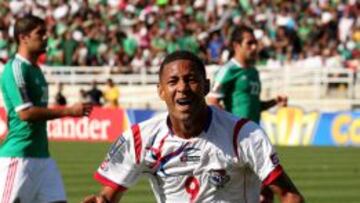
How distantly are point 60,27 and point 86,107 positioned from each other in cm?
2599

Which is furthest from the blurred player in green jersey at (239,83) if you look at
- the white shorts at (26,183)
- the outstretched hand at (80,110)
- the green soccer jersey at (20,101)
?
the outstretched hand at (80,110)

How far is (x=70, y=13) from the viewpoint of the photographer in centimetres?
3559

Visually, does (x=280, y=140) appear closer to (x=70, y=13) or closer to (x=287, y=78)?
(x=287, y=78)

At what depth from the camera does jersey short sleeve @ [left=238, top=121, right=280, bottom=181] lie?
19.2ft

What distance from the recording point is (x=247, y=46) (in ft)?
40.5

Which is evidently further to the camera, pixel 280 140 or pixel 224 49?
pixel 224 49

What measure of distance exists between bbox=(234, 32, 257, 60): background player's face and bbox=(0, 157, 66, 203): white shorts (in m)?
3.90

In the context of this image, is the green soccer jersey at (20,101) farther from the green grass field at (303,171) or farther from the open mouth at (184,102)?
the green grass field at (303,171)

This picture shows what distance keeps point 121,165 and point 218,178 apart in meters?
0.55

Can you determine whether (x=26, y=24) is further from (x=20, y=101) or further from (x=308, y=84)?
(x=308, y=84)

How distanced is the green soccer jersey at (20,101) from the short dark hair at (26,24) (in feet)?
0.69

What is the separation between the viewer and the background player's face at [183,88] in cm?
589

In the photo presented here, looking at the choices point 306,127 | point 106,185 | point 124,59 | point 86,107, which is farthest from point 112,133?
point 106,185

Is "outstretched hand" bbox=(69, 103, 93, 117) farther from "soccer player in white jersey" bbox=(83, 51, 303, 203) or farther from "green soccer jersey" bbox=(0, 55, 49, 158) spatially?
"soccer player in white jersey" bbox=(83, 51, 303, 203)
